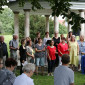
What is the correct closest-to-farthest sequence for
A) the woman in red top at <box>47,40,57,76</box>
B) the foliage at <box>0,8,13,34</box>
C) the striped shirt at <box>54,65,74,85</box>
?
the striped shirt at <box>54,65,74,85</box> < the woman in red top at <box>47,40,57,76</box> < the foliage at <box>0,8,13,34</box>

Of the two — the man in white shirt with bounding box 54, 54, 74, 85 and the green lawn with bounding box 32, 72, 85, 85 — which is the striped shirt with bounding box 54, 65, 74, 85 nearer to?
the man in white shirt with bounding box 54, 54, 74, 85

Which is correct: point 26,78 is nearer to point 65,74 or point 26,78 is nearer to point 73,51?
point 65,74

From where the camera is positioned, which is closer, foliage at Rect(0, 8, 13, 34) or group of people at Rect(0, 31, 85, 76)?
group of people at Rect(0, 31, 85, 76)

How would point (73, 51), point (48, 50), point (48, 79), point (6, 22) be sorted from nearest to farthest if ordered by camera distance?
point (48, 79) < point (48, 50) < point (73, 51) < point (6, 22)

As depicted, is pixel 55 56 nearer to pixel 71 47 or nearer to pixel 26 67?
pixel 71 47

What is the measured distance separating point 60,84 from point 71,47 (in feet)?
25.7

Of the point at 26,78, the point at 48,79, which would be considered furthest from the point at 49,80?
the point at 26,78

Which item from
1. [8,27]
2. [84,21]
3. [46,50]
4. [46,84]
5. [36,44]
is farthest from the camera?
[8,27]

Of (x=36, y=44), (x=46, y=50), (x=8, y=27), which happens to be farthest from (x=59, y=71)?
(x=8, y=27)

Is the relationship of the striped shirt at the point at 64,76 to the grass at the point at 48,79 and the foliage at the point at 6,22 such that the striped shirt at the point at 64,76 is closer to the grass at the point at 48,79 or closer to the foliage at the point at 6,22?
the grass at the point at 48,79

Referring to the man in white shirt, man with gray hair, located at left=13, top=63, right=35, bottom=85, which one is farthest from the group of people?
man with gray hair, located at left=13, top=63, right=35, bottom=85

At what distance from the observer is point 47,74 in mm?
Answer: 13922

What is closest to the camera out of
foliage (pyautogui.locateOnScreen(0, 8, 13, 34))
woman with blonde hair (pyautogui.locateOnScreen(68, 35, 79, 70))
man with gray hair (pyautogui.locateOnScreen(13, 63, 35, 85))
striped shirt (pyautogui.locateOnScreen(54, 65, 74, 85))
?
man with gray hair (pyautogui.locateOnScreen(13, 63, 35, 85))

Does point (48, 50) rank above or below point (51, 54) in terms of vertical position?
above
